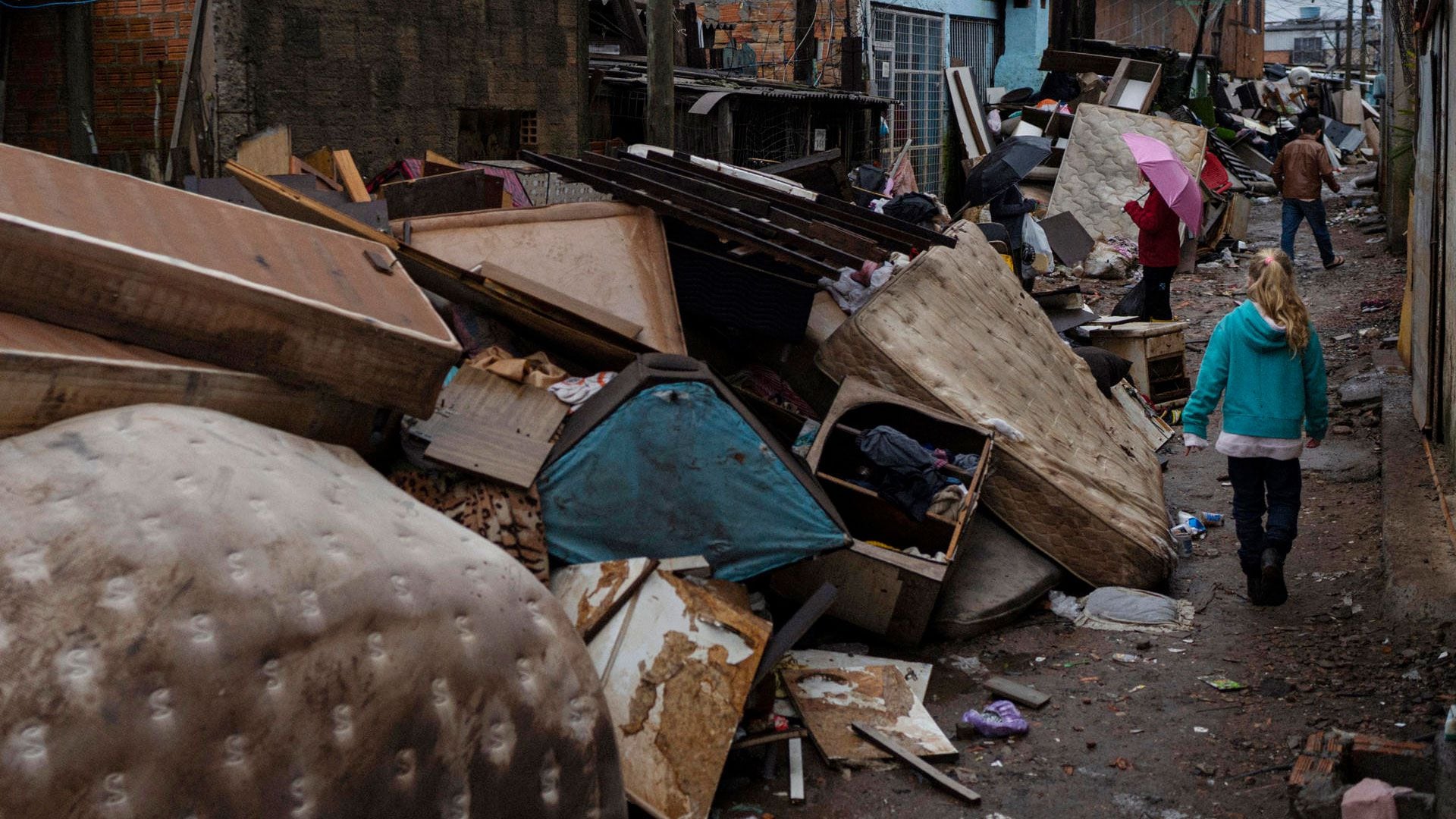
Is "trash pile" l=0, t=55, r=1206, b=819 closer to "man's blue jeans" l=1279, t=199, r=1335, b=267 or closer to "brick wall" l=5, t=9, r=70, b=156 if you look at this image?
Result: "brick wall" l=5, t=9, r=70, b=156

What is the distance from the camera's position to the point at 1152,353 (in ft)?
27.8

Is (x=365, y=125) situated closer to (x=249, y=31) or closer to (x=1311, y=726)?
(x=249, y=31)

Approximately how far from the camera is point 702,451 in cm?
425

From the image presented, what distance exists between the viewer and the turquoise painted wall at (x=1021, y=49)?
20047mm

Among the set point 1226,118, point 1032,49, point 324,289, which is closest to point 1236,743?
point 324,289

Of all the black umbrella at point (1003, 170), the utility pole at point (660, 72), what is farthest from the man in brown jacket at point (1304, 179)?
the utility pole at point (660, 72)

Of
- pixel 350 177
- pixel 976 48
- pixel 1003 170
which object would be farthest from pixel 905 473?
pixel 976 48

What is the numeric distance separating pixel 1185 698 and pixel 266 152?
5568mm

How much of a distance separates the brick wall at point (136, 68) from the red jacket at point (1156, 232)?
659 cm

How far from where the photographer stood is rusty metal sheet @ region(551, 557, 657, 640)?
3801 millimetres

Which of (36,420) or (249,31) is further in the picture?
(249,31)

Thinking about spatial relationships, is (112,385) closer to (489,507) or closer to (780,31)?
(489,507)

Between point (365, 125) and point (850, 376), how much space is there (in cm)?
390

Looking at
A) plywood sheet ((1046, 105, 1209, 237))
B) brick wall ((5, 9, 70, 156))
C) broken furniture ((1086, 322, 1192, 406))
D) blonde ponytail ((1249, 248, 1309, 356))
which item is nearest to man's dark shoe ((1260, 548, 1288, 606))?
blonde ponytail ((1249, 248, 1309, 356))
